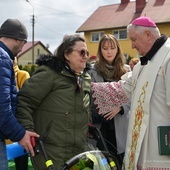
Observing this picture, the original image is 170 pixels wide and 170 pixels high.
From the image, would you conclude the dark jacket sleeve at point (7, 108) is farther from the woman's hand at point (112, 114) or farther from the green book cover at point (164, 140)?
the woman's hand at point (112, 114)

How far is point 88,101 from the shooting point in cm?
330

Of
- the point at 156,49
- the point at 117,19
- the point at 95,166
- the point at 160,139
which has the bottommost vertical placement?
the point at 95,166

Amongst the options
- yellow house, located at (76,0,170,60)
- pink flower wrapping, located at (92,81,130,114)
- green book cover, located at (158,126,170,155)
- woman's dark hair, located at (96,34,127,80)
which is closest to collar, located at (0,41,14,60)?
pink flower wrapping, located at (92,81,130,114)

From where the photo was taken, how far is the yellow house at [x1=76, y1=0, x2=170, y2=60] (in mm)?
31031

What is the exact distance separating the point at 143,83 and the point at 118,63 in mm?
1065

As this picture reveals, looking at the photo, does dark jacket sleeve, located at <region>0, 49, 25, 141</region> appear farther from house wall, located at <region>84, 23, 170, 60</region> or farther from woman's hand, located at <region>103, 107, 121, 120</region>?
house wall, located at <region>84, 23, 170, 60</region>

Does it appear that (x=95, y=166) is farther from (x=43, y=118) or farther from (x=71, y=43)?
(x=71, y=43)

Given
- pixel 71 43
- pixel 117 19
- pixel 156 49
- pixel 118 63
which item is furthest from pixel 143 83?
pixel 117 19

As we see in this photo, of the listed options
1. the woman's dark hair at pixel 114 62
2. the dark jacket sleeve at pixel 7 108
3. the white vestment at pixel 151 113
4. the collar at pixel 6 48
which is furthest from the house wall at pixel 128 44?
the dark jacket sleeve at pixel 7 108

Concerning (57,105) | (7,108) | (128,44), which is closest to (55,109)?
(57,105)

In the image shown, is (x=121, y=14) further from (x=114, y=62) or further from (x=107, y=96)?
(x=107, y=96)

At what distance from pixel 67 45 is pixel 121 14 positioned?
32.7m

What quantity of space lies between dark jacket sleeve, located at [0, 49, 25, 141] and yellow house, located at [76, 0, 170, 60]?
2813 centimetres

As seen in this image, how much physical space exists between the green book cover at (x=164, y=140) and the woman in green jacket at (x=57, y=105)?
0.68 metres
